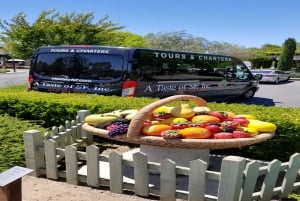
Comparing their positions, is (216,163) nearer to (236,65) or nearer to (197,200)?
(197,200)

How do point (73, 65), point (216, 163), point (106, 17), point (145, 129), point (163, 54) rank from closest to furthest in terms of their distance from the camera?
point (145, 129)
point (216, 163)
point (73, 65)
point (163, 54)
point (106, 17)

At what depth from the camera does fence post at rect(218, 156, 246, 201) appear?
3.71 meters

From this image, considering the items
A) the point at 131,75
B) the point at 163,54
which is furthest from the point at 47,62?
the point at 163,54

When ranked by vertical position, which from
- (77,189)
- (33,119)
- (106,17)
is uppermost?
(106,17)

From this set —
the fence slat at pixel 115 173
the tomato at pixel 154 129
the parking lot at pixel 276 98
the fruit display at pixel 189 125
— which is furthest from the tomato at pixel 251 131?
the parking lot at pixel 276 98

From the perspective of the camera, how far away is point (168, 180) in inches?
160

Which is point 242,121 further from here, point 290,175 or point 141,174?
point 141,174

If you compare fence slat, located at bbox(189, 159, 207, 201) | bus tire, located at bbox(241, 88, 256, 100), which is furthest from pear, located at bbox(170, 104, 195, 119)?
bus tire, located at bbox(241, 88, 256, 100)

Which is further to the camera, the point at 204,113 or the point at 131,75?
the point at 131,75

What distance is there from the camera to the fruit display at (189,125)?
174 inches

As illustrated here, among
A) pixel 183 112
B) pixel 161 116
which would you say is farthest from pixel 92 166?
pixel 183 112

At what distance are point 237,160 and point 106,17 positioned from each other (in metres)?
20.8

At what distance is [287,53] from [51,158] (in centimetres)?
4002

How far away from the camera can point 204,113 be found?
5148 mm
